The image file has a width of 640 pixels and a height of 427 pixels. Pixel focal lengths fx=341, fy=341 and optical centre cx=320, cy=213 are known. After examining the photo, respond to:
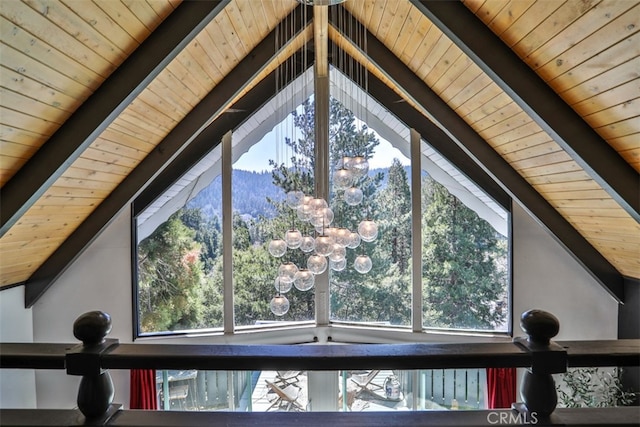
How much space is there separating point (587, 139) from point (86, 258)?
5.77 m

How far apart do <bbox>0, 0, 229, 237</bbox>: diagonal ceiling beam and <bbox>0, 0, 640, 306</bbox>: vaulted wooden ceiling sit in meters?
0.01

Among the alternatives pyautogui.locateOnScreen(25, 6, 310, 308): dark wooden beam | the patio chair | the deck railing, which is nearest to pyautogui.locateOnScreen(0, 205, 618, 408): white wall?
pyautogui.locateOnScreen(25, 6, 310, 308): dark wooden beam

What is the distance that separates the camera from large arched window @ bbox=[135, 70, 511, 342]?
493 cm

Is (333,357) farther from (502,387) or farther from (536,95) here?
(502,387)

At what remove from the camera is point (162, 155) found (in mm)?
3896

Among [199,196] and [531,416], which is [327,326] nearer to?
Answer: [199,196]

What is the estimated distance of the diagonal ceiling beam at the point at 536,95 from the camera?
254 cm

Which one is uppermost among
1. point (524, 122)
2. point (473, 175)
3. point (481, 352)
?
point (524, 122)

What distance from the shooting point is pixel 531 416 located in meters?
0.83

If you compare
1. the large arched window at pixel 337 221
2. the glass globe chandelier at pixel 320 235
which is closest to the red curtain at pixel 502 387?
the large arched window at pixel 337 221

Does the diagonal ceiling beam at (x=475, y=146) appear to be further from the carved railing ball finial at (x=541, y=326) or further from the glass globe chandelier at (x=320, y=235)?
the carved railing ball finial at (x=541, y=326)

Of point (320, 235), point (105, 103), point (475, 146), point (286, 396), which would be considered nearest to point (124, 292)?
point (286, 396)

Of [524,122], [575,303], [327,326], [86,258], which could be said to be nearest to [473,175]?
[524,122]

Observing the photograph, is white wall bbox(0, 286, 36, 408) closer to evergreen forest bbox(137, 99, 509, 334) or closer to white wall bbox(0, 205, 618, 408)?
white wall bbox(0, 205, 618, 408)
